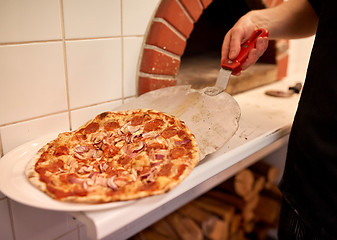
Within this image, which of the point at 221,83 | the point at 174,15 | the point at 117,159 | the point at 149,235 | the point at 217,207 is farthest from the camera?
the point at 217,207

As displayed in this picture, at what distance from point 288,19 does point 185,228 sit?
970 millimetres

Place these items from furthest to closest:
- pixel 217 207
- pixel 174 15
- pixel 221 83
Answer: pixel 217 207
pixel 174 15
pixel 221 83

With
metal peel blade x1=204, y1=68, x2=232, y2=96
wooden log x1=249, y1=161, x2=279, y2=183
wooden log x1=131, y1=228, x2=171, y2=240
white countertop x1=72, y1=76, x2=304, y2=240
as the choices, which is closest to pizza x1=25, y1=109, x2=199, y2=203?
white countertop x1=72, y1=76, x2=304, y2=240

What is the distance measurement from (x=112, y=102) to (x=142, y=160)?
1.20ft

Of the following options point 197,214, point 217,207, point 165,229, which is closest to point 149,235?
point 165,229

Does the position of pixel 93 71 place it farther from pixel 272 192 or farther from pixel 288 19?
pixel 272 192

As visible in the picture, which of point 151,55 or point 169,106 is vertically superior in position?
point 151,55

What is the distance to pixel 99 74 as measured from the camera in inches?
35.2

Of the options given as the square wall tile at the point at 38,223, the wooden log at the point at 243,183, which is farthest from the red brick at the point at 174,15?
the wooden log at the point at 243,183

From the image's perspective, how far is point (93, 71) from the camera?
88 cm

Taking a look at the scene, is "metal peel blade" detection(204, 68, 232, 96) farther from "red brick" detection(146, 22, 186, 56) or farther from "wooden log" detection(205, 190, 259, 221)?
"wooden log" detection(205, 190, 259, 221)

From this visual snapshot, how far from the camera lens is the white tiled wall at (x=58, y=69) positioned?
71cm

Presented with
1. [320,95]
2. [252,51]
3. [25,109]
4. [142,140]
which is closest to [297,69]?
[252,51]

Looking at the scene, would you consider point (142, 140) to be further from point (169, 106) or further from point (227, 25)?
point (227, 25)
